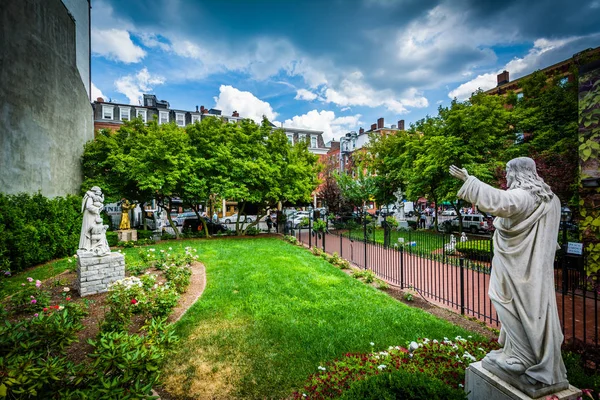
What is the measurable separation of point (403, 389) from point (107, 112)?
4439 cm

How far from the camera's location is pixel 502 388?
8.28 feet

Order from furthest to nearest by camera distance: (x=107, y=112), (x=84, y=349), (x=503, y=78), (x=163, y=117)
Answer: (x=163, y=117) < (x=107, y=112) < (x=503, y=78) < (x=84, y=349)

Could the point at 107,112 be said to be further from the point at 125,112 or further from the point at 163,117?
the point at 163,117

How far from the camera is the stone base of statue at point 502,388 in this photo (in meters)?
2.37

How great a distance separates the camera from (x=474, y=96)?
59.9 ft

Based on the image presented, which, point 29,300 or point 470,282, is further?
point 470,282

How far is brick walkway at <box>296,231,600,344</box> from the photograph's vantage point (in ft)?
18.0

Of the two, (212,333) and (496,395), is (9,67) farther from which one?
(496,395)

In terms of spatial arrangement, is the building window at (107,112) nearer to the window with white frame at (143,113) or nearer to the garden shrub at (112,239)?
the window with white frame at (143,113)

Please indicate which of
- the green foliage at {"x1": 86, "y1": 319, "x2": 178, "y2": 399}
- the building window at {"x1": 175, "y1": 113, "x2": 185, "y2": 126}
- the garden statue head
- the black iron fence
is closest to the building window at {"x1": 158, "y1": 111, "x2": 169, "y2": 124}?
the building window at {"x1": 175, "y1": 113, "x2": 185, "y2": 126}

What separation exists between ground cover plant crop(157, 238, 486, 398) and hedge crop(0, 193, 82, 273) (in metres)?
7.88

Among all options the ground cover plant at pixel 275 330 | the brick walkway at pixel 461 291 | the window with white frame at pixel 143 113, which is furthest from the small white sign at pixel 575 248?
the window with white frame at pixel 143 113

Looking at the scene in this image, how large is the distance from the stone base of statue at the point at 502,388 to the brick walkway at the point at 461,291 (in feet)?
5.87

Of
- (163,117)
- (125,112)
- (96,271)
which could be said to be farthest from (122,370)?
(163,117)
